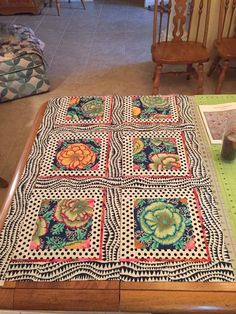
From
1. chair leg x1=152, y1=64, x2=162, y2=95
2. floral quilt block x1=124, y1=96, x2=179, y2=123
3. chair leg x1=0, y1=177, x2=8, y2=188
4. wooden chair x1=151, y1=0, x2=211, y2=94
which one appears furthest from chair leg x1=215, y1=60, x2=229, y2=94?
chair leg x1=0, y1=177, x2=8, y2=188

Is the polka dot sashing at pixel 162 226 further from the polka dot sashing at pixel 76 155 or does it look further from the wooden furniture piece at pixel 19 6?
the wooden furniture piece at pixel 19 6

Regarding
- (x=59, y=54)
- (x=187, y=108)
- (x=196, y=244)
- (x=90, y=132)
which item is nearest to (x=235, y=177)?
(x=196, y=244)

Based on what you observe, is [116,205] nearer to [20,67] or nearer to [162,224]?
[162,224]

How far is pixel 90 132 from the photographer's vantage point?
126cm

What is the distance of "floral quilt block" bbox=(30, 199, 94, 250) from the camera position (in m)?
0.86

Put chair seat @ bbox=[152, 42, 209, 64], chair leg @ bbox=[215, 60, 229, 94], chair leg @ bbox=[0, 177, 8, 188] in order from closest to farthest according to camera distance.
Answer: chair leg @ bbox=[0, 177, 8, 188], chair seat @ bbox=[152, 42, 209, 64], chair leg @ bbox=[215, 60, 229, 94]

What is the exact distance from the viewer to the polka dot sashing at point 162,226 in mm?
832

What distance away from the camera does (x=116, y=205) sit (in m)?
0.96

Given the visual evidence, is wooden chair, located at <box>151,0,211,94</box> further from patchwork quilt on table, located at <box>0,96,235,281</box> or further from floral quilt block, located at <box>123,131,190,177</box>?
floral quilt block, located at <box>123,131,190,177</box>

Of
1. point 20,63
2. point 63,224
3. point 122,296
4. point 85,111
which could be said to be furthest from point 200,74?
point 122,296

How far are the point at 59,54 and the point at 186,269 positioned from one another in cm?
302

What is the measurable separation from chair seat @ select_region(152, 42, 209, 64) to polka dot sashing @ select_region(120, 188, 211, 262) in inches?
59.0

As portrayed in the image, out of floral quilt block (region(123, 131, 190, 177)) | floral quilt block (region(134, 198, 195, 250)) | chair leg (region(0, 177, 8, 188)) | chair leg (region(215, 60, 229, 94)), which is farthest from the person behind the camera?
chair leg (region(215, 60, 229, 94))

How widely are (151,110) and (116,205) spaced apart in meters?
0.57
